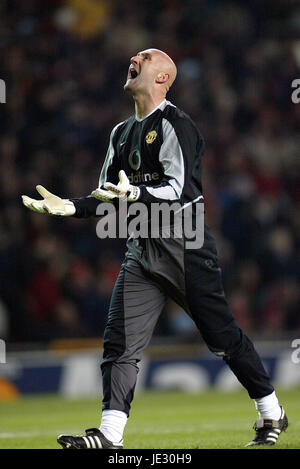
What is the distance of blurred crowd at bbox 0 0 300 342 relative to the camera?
39.1 feet

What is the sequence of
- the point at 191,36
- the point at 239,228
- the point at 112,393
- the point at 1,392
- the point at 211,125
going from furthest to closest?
the point at 191,36, the point at 211,125, the point at 239,228, the point at 1,392, the point at 112,393

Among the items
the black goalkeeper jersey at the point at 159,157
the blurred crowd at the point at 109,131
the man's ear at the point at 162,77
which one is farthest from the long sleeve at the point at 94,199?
the blurred crowd at the point at 109,131

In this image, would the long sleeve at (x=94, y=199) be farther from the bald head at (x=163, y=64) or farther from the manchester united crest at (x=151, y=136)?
the bald head at (x=163, y=64)

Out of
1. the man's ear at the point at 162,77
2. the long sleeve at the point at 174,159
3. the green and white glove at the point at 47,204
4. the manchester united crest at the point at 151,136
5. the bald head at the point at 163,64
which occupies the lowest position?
the green and white glove at the point at 47,204

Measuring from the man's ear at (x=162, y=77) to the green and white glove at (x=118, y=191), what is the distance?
0.89 meters

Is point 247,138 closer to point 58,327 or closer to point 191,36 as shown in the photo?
point 191,36

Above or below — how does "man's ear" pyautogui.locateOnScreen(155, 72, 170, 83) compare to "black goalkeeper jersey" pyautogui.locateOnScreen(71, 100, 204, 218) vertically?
above

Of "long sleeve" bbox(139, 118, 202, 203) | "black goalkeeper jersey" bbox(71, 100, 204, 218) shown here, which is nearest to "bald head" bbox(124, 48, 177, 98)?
"black goalkeeper jersey" bbox(71, 100, 204, 218)

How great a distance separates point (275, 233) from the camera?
12648mm

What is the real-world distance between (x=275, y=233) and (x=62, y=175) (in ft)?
9.44

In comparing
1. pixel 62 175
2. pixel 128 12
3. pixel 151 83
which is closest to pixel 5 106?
pixel 62 175

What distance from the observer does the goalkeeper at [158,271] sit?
18.2 feet

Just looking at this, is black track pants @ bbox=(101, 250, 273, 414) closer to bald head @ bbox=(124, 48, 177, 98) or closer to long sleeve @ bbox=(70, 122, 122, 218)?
long sleeve @ bbox=(70, 122, 122, 218)

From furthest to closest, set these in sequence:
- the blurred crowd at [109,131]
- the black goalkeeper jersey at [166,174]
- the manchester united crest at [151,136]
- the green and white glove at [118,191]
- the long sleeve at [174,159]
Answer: the blurred crowd at [109,131], the manchester united crest at [151,136], the black goalkeeper jersey at [166,174], the long sleeve at [174,159], the green and white glove at [118,191]
